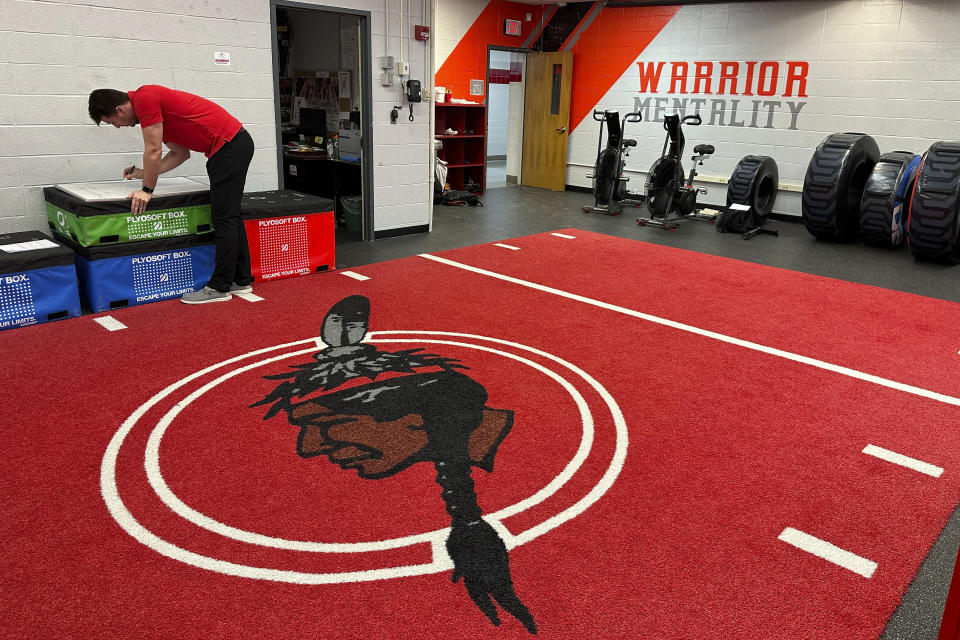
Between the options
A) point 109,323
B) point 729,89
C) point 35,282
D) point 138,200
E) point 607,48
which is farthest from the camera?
point 607,48

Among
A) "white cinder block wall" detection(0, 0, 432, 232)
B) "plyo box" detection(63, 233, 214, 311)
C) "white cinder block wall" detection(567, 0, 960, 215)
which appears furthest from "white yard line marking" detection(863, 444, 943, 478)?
"white cinder block wall" detection(567, 0, 960, 215)

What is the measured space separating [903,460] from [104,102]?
454 cm

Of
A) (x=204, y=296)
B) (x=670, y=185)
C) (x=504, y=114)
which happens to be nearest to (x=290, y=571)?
(x=204, y=296)

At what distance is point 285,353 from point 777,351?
2.87 meters

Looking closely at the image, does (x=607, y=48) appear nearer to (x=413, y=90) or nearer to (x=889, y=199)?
(x=413, y=90)

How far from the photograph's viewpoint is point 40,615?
1.97 meters

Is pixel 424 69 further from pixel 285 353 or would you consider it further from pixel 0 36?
pixel 285 353

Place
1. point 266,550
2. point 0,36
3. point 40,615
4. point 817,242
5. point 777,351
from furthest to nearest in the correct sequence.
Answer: point 817,242
point 0,36
point 777,351
point 266,550
point 40,615

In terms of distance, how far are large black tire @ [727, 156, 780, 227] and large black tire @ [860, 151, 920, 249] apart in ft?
3.65

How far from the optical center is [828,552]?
2.34 m

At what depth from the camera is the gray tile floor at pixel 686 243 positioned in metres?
6.14

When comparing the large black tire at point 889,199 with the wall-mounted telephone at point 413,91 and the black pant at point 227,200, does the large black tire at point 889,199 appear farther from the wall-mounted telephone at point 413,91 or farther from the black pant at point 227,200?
the black pant at point 227,200

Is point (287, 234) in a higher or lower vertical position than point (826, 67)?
lower

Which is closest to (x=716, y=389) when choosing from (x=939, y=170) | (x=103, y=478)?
(x=103, y=478)
